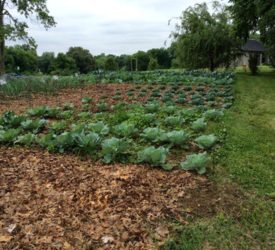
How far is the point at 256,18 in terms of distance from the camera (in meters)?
20.8

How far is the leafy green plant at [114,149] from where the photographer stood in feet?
14.8

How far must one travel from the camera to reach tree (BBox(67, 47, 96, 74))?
205 feet

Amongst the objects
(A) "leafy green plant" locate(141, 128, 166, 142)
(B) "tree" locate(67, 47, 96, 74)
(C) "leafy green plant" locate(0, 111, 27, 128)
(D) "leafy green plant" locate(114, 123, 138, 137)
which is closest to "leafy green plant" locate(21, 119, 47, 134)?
(C) "leafy green plant" locate(0, 111, 27, 128)

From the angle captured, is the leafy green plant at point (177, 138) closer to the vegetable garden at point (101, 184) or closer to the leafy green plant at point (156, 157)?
the vegetable garden at point (101, 184)

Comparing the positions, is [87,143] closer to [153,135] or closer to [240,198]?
[153,135]

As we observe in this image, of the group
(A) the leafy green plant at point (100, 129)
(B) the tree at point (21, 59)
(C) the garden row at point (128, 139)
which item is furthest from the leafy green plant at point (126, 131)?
(B) the tree at point (21, 59)

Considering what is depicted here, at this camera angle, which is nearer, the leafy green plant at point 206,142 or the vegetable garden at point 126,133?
the vegetable garden at point 126,133

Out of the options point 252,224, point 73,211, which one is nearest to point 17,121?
point 73,211

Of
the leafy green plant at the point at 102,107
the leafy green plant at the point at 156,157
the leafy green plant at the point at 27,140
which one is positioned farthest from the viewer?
the leafy green plant at the point at 102,107

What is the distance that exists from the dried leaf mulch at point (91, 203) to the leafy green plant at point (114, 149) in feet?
0.58

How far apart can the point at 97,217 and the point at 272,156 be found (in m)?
2.80

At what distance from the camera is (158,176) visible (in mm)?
4047

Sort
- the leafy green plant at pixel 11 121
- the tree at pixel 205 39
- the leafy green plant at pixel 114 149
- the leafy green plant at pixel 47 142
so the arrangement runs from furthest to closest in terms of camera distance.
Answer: the tree at pixel 205 39 → the leafy green plant at pixel 11 121 → the leafy green plant at pixel 47 142 → the leafy green plant at pixel 114 149

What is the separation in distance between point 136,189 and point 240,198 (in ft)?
3.30
